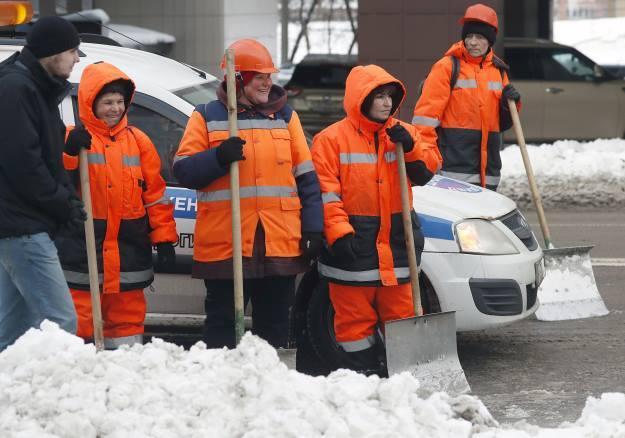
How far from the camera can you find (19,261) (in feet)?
18.9

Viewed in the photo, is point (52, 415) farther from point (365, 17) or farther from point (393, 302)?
point (365, 17)

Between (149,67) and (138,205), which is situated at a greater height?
(149,67)

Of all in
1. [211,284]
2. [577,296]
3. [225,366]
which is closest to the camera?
[225,366]

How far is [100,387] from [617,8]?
45.7 meters

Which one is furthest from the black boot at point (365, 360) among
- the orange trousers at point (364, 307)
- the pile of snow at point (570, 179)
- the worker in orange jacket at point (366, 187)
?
the pile of snow at point (570, 179)

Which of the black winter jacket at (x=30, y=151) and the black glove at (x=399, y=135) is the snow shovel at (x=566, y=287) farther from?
the black winter jacket at (x=30, y=151)

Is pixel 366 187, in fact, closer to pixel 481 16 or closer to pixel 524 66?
pixel 481 16

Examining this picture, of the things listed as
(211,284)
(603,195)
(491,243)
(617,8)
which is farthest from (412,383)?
(617,8)

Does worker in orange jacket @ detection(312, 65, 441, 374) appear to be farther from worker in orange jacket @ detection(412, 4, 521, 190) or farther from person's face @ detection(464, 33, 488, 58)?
person's face @ detection(464, 33, 488, 58)

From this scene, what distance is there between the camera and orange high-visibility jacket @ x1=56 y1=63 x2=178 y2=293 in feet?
21.1

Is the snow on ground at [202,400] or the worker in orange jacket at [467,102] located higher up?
the worker in orange jacket at [467,102]

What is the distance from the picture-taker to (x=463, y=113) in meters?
8.38

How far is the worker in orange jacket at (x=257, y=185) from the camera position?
6328mm

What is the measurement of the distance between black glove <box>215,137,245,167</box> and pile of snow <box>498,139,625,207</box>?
27.5 ft
